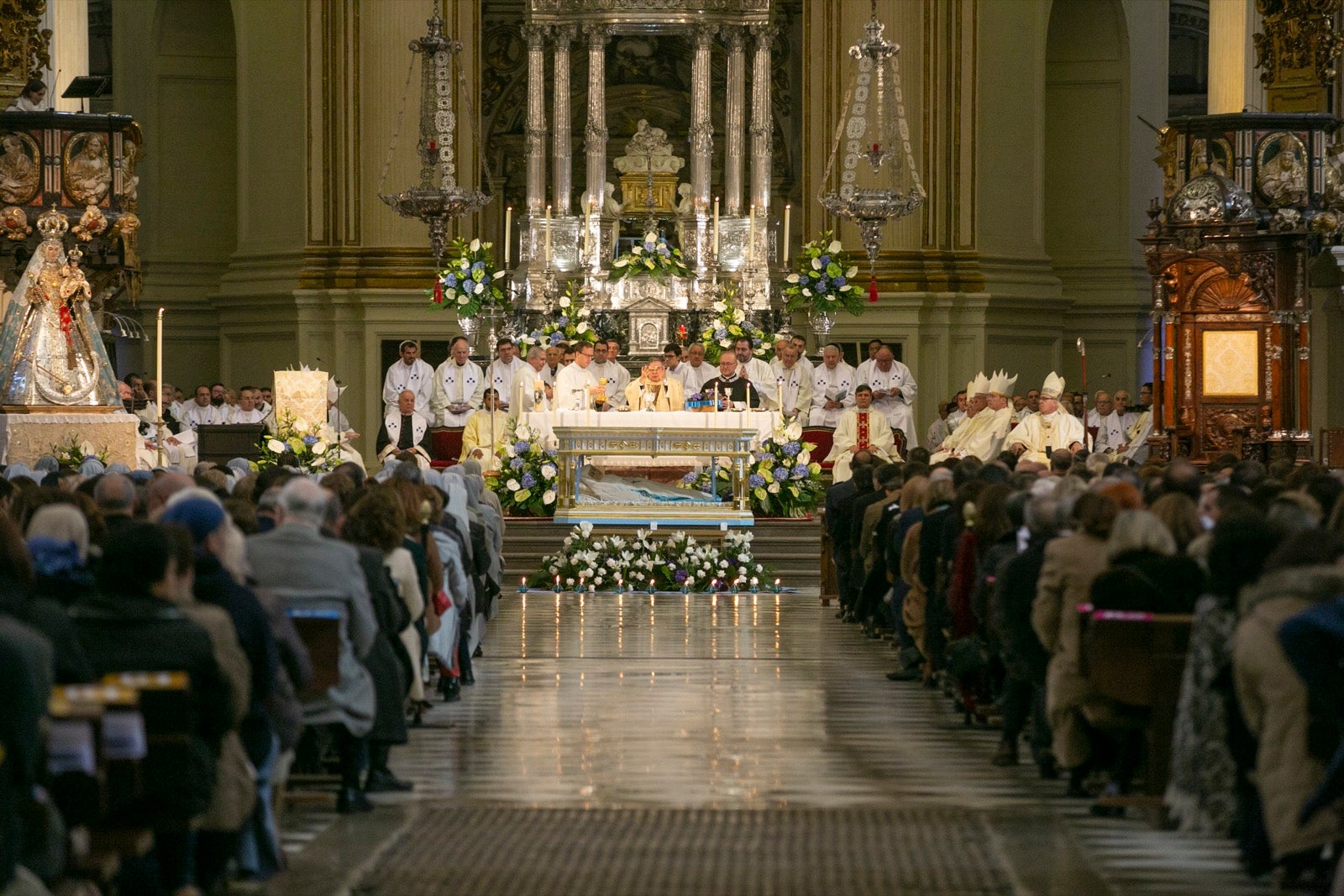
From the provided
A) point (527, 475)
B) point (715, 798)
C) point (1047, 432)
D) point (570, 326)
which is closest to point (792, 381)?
point (570, 326)

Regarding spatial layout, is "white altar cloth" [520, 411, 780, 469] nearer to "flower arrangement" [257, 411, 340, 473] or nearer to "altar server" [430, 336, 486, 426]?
"flower arrangement" [257, 411, 340, 473]

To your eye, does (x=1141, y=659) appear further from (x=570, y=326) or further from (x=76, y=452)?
(x=570, y=326)

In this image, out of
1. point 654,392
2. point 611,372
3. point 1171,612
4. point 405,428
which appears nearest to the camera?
point 1171,612

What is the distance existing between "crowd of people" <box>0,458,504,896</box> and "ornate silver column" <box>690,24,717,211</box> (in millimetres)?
13062

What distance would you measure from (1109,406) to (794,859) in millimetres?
16877

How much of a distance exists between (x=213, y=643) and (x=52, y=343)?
40.9 ft

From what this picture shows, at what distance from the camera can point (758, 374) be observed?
2217cm

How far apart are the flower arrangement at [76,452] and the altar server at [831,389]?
7.20 meters

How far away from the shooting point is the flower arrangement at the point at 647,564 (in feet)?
60.9

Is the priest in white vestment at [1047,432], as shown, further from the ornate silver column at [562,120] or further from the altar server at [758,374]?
the ornate silver column at [562,120]

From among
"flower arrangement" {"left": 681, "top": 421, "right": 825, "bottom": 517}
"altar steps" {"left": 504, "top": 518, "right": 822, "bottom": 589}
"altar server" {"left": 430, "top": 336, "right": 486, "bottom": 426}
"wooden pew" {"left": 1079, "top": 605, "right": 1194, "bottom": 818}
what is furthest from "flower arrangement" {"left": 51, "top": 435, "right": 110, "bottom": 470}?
"wooden pew" {"left": 1079, "top": 605, "right": 1194, "bottom": 818}

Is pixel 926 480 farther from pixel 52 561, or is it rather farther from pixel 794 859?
pixel 52 561

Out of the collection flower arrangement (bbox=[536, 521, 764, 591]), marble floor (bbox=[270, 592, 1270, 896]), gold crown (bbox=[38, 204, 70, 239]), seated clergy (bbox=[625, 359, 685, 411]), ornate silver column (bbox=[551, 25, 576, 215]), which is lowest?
marble floor (bbox=[270, 592, 1270, 896])

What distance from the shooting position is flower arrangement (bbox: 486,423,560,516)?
20.2 m
